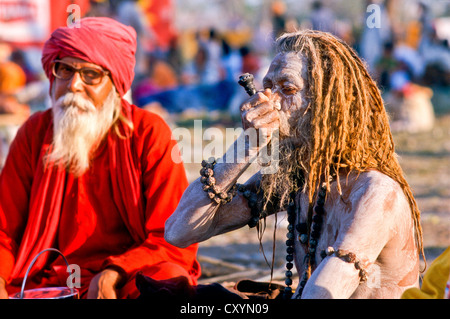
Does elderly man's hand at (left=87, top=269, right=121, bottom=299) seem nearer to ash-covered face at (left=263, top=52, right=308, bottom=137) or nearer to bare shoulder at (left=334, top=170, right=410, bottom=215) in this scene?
ash-covered face at (left=263, top=52, right=308, bottom=137)

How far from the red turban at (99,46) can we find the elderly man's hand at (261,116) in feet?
6.06

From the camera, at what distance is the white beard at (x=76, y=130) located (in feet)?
13.5

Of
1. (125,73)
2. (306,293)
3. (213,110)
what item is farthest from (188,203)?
(213,110)

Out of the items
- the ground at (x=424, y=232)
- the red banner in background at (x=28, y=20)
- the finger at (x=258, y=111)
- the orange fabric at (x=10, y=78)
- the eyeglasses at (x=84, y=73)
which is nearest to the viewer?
the finger at (x=258, y=111)

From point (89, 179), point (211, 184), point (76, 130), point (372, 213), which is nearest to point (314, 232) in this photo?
point (372, 213)

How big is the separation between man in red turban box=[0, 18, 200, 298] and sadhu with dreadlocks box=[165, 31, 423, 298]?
3.25 feet

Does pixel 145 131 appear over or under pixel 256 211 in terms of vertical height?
over

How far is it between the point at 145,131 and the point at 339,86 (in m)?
1.75

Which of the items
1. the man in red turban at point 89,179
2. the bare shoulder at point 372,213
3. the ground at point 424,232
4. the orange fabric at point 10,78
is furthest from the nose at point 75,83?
the orange fabric at point 10,78

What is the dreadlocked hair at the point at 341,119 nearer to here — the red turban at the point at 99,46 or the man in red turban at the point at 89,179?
the man in red turban at the point at 89,179

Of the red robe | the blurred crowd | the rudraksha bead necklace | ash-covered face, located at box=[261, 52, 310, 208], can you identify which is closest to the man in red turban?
the red robe

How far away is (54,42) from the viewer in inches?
166

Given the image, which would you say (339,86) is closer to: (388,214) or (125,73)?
(388,214)

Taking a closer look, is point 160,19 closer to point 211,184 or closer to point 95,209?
point 95,209
